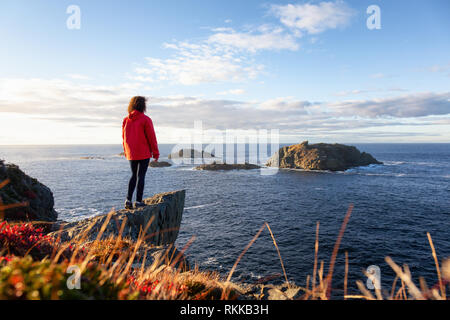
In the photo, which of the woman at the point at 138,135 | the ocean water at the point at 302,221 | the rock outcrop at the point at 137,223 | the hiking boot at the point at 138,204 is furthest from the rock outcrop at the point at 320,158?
the woman at the point at 138,135

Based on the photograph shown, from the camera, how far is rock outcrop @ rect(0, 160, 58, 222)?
64.3ft

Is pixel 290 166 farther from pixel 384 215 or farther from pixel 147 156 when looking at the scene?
pixel 147 156

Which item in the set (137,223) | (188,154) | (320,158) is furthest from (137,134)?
(188,154)

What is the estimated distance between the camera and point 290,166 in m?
99.8

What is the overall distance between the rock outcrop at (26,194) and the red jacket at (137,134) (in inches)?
658

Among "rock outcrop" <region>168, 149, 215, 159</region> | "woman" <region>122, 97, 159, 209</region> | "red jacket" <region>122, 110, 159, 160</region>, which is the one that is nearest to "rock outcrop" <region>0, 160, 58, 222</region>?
"woman" <region>122, 97, 159, 209</region>

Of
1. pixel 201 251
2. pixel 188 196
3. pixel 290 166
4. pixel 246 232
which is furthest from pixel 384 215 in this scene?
pixel 290 166

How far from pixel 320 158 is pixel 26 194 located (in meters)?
91.6

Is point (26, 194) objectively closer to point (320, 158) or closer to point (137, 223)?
point (137, 223)

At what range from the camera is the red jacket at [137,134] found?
705 cm

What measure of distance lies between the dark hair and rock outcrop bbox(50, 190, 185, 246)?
3349 mm

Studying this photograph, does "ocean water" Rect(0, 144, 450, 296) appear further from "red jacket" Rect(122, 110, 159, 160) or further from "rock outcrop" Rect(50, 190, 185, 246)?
"red jacket" Rect(122, 110, 159, 160)

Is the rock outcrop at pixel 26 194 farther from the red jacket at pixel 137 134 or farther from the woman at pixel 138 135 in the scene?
the red jacket at pixel 137 134
